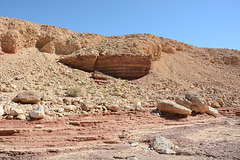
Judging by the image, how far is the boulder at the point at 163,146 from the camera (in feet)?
15.8

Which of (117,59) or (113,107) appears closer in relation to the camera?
(113,107)

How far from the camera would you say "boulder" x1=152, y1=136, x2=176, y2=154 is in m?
4.81

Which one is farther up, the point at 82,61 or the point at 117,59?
the point at 117,59

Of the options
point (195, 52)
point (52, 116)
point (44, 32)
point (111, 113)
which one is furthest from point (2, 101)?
point (195, 52)

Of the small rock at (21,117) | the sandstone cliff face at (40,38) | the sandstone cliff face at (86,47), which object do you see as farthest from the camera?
the sandstone cliff face at (86,47)

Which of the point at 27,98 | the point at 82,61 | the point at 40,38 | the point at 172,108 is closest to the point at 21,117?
the point at 27,98

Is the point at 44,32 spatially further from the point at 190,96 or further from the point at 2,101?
the point at 190,96

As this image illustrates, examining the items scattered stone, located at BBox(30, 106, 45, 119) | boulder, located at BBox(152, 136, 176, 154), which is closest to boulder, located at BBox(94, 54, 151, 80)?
scattered stone, located at BBox(30, 106, 45, 119)

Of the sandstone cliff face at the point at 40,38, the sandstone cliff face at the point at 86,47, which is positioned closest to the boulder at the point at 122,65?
the sandstone cliff face at the point at 86,47

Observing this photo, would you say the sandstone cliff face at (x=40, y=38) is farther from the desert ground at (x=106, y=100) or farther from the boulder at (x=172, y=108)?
the boulder at (x=172, y=108)

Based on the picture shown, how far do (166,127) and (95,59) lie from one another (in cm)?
966

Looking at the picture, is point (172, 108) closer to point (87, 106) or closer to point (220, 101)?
point (87, 106)

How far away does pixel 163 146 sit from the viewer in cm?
505

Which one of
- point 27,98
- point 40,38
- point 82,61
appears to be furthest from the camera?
point 40,38
